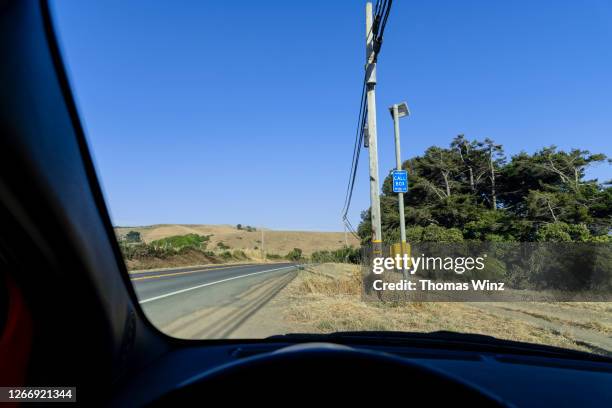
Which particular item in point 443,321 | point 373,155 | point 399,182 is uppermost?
point 373,155

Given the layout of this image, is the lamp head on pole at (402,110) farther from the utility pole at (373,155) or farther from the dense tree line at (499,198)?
the dense tree line at (499,198)

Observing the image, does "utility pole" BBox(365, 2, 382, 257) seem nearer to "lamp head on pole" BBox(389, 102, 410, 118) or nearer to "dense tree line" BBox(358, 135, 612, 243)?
"lamp head on pole" BBox(389, 102, 410, 118)

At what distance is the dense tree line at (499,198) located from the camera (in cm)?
2050

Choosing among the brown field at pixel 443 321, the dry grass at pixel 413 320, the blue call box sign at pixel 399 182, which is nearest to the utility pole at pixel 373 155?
the blue call box sign at pixel 399 182

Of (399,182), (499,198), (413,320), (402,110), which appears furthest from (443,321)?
(499,198)

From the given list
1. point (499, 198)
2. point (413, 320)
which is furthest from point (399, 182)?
point (499, 198)

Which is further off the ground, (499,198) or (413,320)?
(499,198)

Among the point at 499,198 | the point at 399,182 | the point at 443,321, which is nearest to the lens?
the point at 443,321

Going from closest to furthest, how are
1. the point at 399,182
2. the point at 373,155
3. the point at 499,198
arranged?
the point at 373,155, the point at 399,182, the point at 499,198

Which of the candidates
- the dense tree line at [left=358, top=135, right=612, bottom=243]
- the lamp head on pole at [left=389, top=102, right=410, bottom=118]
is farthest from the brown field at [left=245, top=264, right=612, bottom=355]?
the dense tree line at [left=358, top=135, right=612, bottom=243]

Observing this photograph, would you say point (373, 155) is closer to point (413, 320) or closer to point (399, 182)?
point (399, 182)

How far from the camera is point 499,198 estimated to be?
93.2 feet

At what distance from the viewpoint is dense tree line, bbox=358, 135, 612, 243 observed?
20.5 metres

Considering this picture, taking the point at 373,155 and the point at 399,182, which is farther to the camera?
the point at 399,182
